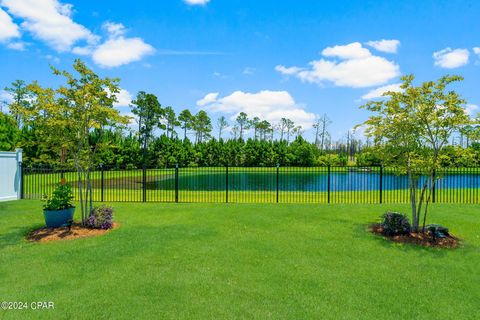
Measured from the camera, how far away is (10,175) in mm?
11719

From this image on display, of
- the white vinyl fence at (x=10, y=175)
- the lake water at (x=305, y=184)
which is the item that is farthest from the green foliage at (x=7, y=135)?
the white vinyl fence at (x=10, y=175)

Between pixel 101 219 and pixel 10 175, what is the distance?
6.94m

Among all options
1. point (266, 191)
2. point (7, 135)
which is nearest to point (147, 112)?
point (7, 135)

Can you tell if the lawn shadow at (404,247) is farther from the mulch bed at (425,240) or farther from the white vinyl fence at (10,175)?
the white vinyl fence at (10,175)

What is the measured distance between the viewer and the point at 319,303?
12.7ft

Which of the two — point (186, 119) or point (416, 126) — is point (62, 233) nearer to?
point (416, 126)

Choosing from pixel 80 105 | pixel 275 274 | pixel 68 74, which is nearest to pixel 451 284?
pixel 275 274

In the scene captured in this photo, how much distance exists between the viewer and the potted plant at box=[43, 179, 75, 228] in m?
7.40

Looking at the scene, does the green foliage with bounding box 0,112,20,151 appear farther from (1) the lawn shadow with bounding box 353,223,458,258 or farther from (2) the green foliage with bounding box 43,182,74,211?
(1) the lawn shadow with bounding box 353,223,458,258

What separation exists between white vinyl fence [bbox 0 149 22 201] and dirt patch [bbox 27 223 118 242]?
5794mm

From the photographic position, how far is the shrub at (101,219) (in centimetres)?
739

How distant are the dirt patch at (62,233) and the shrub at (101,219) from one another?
0.41 feet

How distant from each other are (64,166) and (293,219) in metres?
6.36

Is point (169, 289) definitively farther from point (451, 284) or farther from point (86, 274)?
point (451, 284)
